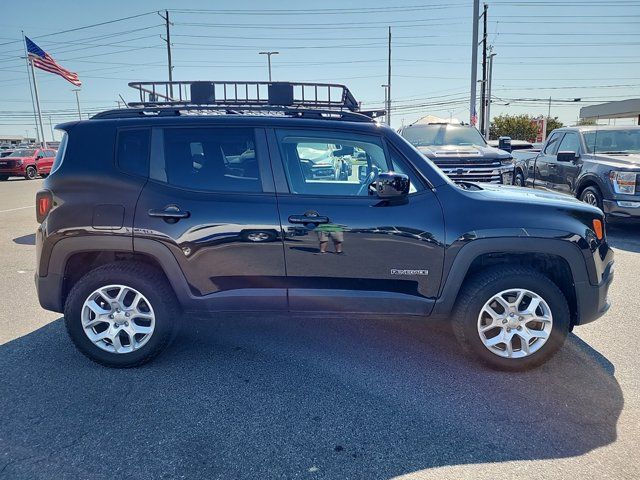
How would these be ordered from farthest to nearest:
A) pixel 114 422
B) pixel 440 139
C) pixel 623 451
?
Answer: 1. pixel 440 139
2. pixel 114 422
3. pixel 623 451

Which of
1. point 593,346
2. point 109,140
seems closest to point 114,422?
point 109,140

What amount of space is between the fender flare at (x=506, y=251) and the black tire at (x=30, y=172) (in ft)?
91.2

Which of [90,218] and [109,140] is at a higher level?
[109,140]

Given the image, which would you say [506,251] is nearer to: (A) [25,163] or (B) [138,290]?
(B) [138,290]

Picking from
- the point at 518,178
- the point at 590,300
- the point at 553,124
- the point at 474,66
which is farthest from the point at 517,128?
the point at 590,300

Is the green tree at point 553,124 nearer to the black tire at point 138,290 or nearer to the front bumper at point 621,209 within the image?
the front bumper at point 621,209

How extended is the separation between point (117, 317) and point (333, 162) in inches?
79.1

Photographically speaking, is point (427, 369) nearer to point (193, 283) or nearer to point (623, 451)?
point (623, 451)

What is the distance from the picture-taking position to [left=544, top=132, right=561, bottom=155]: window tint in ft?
31.1

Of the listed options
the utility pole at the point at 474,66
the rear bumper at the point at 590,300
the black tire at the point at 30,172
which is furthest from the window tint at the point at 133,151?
the black tire at the point at 30,172

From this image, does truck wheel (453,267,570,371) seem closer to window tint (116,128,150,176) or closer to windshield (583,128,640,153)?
window tint (116,128,150,176)

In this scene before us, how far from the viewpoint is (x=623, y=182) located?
740 cm

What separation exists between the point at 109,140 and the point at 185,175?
25.1 inches

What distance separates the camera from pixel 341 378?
3277 millimetres
